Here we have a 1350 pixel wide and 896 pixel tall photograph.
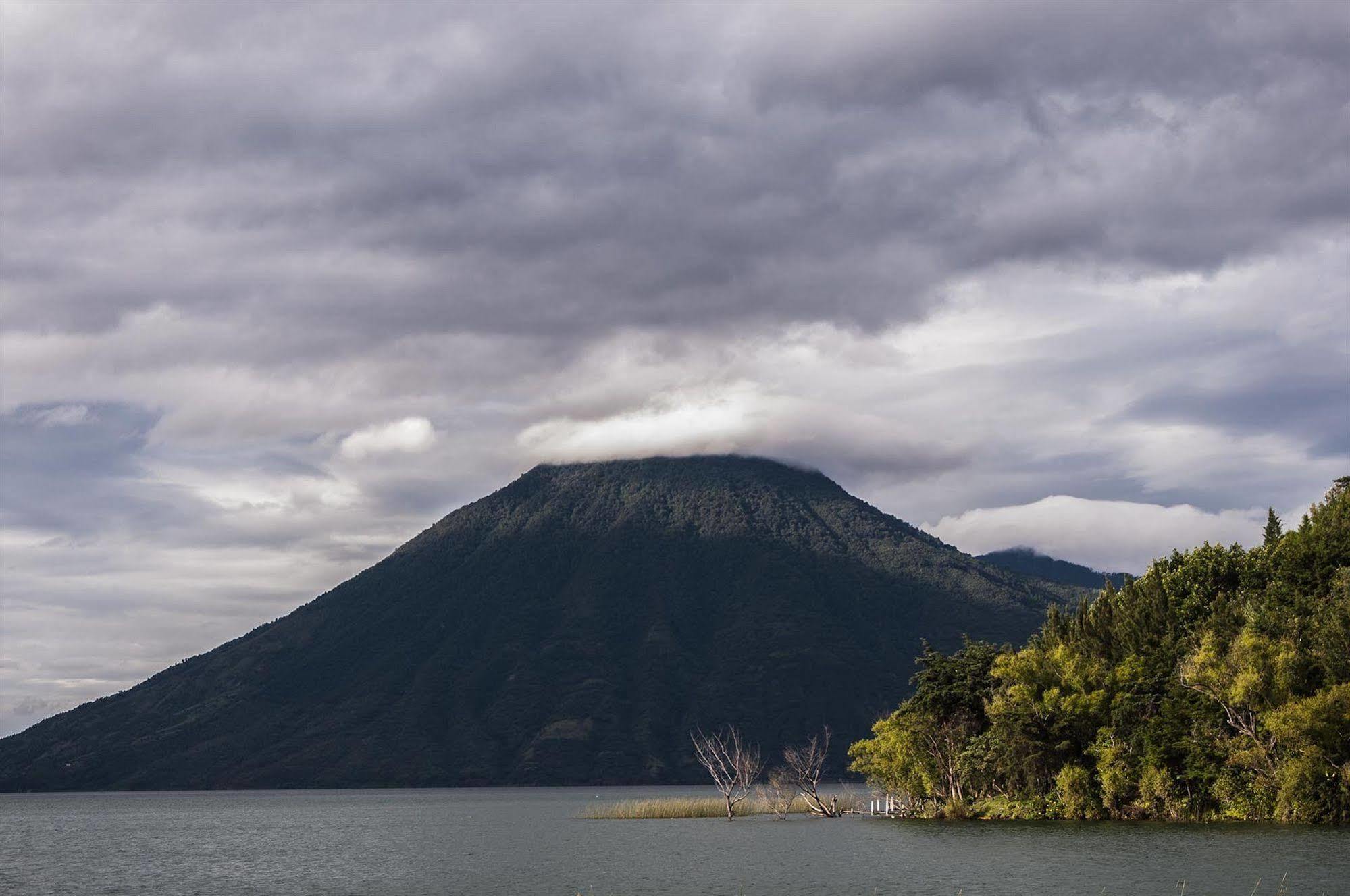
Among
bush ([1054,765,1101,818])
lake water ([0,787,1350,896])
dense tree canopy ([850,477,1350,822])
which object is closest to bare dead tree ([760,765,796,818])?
lake water ([0,787,1350,896])

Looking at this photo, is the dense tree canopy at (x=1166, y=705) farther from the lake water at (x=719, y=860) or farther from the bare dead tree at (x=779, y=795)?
the bare dead tree at (x=779, y=795)

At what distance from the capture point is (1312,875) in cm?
5981

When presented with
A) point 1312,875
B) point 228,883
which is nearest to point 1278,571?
point 1312,875

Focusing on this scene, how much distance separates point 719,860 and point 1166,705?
1330 inches

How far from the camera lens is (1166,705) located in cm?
9588

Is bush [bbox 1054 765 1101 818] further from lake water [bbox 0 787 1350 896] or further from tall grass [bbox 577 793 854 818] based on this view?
tall grass [bbox 577 793 854 818]

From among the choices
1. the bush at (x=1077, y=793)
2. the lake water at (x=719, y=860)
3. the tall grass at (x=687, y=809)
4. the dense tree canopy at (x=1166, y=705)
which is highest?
the dense tree canopy at (x=1166, y=705)

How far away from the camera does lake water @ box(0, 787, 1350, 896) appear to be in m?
64.1

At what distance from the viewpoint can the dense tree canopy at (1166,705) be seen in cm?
8888

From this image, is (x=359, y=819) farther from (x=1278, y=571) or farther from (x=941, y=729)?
(x=1278, y=571)

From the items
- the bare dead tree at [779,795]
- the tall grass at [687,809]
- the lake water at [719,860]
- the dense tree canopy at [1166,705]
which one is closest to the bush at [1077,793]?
the dense tree canopy at [1166,705]

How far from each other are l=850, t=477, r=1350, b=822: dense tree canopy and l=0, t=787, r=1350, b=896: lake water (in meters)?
4.33

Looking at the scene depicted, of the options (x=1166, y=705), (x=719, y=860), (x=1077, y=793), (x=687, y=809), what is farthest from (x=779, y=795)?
(x=719, y=860)

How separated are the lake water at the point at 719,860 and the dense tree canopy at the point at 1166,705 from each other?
4332 millimetres
